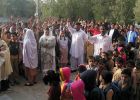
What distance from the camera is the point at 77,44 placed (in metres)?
14.7

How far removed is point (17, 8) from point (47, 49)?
169 ft

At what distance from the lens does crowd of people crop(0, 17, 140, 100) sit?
20.2 ft

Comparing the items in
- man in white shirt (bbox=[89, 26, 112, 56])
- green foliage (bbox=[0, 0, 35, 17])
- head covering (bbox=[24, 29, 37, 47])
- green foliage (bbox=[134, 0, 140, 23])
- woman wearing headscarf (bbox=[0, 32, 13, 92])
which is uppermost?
green foliage (bbox=[0, 0, 35, 17])

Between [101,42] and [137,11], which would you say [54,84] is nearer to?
[101,42]

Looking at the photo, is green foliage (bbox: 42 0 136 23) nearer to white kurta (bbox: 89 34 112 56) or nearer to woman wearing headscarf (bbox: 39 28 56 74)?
white kurta (bbox: 89 34 112 56)

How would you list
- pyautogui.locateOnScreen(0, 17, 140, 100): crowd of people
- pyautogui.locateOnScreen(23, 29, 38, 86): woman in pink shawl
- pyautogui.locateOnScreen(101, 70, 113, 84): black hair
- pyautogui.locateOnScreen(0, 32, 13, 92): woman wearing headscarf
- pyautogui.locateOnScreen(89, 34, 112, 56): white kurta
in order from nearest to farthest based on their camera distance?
1. pyautogui.locateOnScreen(0, 17, 140, 100): crowd of people
2. pyautogui.locateOnScreen(101, 70, 113, 84): black hair
3. pyautogui.locateOnScreen(0, 32, 13, 92): woman wearing headscarf
4. pyautogui.locateOnScreen(23, 29, 38, 86): woman in pink shawl
5. pyautogui.locateOnScreen(89, 34, 112, 56): white kurta

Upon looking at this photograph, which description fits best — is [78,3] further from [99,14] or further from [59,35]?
[59,35]

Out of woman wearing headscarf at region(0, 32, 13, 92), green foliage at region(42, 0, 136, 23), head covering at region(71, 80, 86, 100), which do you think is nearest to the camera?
head covering at region(71, 80, 86, 100)

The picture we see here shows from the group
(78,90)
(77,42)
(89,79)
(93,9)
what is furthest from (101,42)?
(93,9)

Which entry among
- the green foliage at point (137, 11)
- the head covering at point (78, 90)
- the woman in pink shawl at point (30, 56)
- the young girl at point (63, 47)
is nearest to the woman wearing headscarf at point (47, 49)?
the woman in pink shawl at point (30, 56)

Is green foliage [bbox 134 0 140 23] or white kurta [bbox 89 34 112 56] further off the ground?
green foliage [bbox 134 0 140 23]

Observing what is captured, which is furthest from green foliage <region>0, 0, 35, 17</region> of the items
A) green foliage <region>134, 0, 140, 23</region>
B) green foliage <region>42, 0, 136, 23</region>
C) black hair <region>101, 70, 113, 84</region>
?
black hair <region>101, 70, 113, 84</region>

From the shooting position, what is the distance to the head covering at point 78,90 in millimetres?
5896

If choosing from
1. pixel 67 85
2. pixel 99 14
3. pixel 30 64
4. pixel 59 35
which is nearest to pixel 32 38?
pixel 30 64
